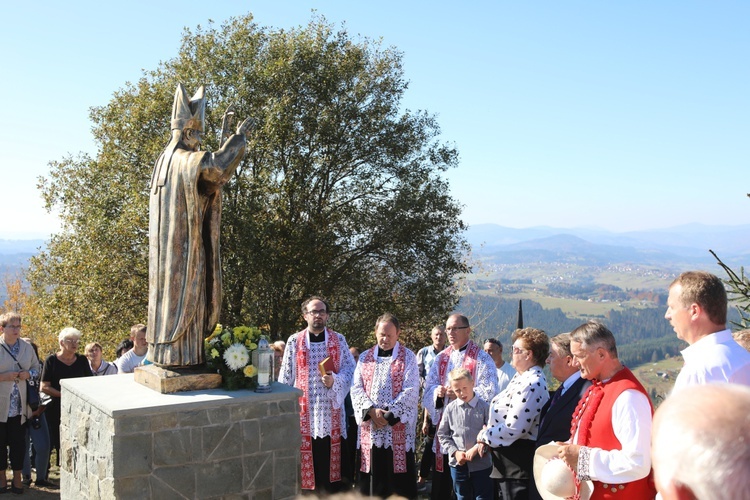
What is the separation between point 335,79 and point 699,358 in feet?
48.4

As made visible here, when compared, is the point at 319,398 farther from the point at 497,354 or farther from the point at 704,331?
the point at 704,331

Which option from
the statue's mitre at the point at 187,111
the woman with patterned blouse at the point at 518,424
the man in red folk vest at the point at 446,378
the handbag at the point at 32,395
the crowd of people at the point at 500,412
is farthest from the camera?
the handbag at the point at 32,395

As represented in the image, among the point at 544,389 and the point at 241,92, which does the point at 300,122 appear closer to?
the point at 241,92

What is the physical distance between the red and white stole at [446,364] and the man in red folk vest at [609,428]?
106 inches

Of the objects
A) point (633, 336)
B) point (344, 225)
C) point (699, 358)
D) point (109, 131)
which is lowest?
point (633, 336)

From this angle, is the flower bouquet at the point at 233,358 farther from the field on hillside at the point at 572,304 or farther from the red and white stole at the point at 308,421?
the field on hillside at the point at 572,304

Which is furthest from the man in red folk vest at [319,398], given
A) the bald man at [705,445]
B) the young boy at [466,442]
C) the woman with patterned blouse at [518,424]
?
the bald man at [705,445]

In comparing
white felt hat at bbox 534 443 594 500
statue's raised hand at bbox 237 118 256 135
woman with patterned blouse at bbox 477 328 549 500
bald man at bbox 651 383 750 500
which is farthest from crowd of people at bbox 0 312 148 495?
bald man at bbox 651 383 750 500

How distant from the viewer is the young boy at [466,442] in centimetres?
565

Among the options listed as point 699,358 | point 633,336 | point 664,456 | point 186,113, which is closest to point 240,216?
point 186,113

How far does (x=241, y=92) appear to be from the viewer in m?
16.2

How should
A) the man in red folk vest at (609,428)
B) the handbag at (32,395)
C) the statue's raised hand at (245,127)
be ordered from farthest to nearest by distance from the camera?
the handbag at (32,395)
the statue's raised hand at (245,127)
the man in red folk vest at (609,428)

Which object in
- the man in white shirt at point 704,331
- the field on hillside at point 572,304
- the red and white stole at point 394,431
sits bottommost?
the field on hillside at point 572,304

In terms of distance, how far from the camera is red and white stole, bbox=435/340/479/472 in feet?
21.6
